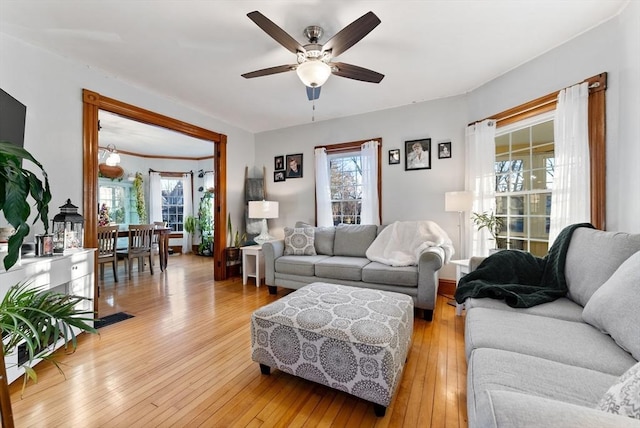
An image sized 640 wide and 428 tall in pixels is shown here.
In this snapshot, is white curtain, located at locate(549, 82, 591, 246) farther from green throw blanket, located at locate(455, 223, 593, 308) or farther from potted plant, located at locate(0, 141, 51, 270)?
potted plant, located at locate(0, 141, 51, 270)

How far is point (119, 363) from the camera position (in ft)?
6.23

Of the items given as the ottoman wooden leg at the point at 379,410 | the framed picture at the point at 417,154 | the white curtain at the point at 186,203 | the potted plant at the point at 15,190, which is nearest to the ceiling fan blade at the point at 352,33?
the potted plant at the point at 15,190

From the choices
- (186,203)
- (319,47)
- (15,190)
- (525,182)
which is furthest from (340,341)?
(186,203)

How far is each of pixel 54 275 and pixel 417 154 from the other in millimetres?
3880

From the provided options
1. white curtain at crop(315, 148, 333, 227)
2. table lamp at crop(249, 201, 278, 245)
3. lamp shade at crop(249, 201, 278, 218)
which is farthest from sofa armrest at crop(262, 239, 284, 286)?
white curtain at crop(315, 148, 333, 227)

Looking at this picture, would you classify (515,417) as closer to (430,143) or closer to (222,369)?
(222,369)

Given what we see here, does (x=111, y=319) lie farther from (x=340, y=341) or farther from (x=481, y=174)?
(x=481, y=174)

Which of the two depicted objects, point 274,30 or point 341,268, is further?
point 341,268

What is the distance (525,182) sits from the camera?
2875 mm

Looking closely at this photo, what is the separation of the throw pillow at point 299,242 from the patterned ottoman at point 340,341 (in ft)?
5.54

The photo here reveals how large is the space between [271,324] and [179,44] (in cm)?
241

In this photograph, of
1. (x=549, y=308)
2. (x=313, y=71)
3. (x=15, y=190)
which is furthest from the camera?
(x=313, y=71)

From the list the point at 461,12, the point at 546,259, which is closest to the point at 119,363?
the point at 546,259

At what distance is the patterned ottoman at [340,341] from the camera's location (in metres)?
1.40
